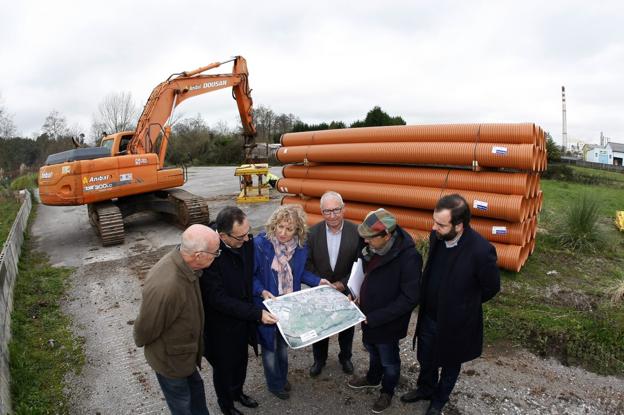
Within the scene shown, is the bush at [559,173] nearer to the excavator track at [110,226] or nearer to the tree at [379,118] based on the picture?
the tree at [379,118]

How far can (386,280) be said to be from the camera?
2941 mm

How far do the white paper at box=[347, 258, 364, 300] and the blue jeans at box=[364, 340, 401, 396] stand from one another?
1.38 ft

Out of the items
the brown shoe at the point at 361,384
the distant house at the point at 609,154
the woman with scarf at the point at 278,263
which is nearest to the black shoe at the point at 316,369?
the brown shoe at the point at 361,384

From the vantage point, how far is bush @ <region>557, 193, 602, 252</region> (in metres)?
7.22

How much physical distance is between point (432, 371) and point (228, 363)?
1617 mm

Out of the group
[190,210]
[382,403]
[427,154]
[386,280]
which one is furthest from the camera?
[190,210]

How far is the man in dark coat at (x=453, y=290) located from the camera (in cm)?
273

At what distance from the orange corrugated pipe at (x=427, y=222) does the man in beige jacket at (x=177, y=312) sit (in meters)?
4.56

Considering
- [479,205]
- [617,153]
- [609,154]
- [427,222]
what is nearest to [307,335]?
[479,205]

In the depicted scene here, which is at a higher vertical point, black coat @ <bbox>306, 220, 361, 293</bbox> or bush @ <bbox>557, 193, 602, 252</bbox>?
black coat @ <bbox>306, 220, 361, 293</bbox>

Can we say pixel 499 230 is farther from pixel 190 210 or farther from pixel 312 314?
pixel 190 210

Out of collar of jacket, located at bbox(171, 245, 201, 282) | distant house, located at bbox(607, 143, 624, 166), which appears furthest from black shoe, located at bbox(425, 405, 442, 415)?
distant house, located at bbox(607, 143, 624, 166)

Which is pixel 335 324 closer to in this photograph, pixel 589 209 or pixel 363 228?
pixel 363 228

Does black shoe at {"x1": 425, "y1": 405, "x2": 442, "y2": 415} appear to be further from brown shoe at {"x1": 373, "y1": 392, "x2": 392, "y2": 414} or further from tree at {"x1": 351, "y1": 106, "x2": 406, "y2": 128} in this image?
tree at {"x1": 351, "y1": 106, "x2": 406, "y2": 128}
